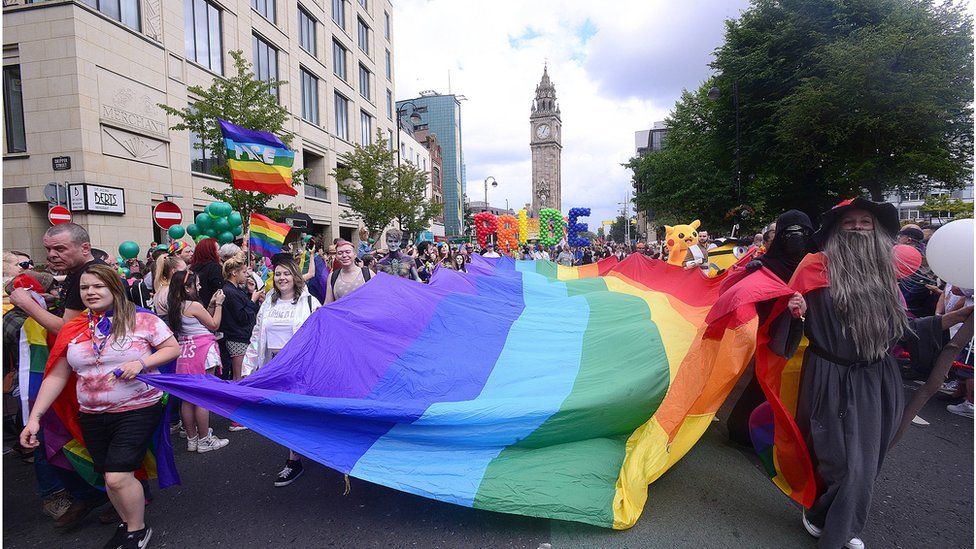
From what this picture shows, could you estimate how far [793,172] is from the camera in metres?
21.5

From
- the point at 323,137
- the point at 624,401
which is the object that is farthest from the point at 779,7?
the point at 624,401

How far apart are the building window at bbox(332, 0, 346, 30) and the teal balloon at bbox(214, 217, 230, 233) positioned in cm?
Result: 2259

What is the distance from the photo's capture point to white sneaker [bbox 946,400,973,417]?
555 centimetres

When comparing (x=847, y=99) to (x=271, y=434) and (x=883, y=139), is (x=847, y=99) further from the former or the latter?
(x=271, y=434)

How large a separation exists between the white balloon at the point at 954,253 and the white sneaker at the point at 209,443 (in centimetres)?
603

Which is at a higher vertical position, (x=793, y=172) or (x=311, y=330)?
(x=793, y=172)

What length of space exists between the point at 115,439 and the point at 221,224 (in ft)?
28.0

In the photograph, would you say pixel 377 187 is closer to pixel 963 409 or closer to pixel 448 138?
pixel 963 409

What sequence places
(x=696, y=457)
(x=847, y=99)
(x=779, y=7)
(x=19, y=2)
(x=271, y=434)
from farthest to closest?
(x=779, y=7) → (x=847, y=99) → (x=19, y=2) → (x=696, y=457) → (x=271, y=434)

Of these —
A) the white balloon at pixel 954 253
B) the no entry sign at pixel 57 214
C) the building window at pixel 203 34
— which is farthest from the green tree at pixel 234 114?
the white balloon at pixel 954 253

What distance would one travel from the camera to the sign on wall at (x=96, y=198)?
1314cm

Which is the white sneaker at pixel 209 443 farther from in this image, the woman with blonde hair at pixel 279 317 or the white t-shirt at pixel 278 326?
the white t-shirt at pixel 278 326

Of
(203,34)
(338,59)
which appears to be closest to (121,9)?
(203,34)

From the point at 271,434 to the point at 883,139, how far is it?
22.0m
